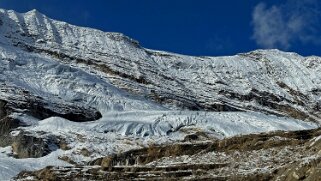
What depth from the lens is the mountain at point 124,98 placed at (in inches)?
2410

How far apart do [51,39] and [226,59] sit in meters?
41.2

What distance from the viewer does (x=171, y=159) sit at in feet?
138

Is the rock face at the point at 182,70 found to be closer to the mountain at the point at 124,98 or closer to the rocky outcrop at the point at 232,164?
the mountain at the point at 124,98

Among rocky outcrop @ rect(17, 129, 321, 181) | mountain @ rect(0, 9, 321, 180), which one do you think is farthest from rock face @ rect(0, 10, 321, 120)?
rocky outcrop @ rect(17, 129, 321, 181)

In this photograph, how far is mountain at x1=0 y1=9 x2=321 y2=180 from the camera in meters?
61.2

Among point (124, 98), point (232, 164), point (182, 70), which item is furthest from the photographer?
point (182, 70)

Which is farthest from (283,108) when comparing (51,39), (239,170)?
(239,170)

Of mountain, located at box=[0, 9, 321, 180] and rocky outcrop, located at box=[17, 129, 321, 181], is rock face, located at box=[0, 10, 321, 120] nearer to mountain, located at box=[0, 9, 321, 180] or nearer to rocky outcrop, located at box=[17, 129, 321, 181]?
mountain, located at box=[0, 9, 321, 180]

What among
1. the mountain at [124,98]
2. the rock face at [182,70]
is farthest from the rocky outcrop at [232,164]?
the rock face at [182,70]

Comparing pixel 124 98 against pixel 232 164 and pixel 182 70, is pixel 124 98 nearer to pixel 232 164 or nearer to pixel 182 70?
pixel 182 70

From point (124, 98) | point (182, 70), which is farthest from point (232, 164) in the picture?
point (182, 70)

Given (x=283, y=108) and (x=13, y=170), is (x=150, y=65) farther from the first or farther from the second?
(x=13, y=170)

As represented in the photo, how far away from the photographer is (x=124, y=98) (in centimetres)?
10106

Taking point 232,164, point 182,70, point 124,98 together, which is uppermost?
point 182,70
